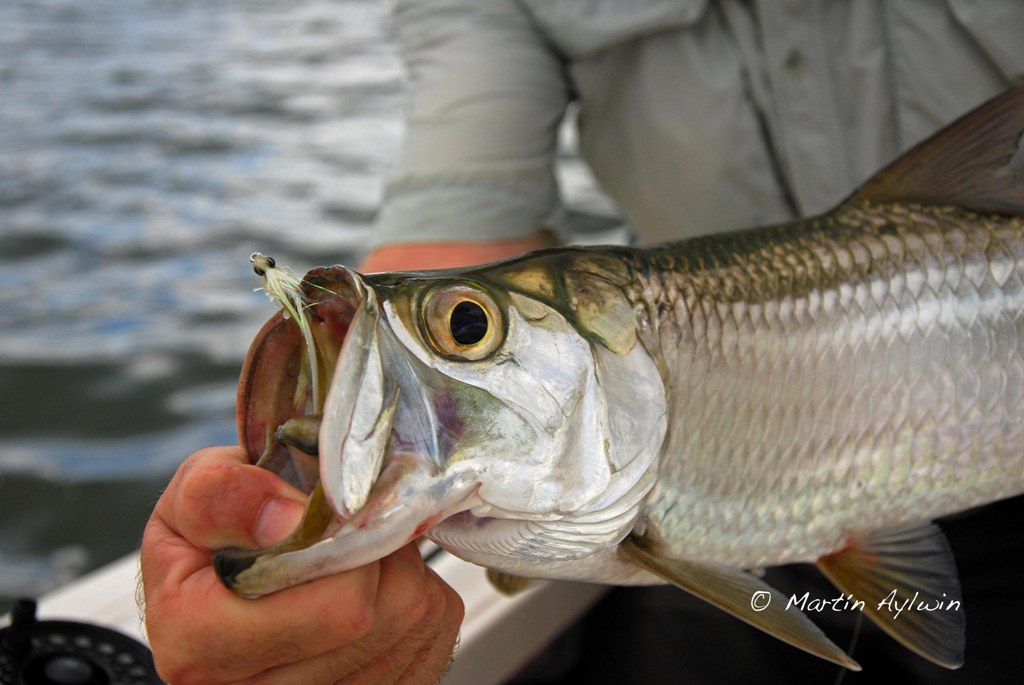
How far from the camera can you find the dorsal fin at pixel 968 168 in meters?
1.37

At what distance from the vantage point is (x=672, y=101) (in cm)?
220

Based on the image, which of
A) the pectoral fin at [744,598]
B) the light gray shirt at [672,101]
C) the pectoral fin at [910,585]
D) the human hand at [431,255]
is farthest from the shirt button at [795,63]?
the pectoral fin at [744,598]

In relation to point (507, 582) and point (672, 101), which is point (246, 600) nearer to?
point (507, 582)

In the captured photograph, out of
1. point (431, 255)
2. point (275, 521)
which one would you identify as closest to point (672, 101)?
point (431, 255)

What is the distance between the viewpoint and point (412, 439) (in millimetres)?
986

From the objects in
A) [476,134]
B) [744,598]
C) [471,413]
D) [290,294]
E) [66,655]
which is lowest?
[66,655]

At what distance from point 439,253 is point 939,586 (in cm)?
Result: 120

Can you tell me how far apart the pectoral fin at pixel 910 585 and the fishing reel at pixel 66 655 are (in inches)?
37.7

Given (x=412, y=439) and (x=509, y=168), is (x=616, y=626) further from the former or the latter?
(x=412, y=439)

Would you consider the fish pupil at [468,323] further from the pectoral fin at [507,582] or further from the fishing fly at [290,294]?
the pectoral fin at [507,582]

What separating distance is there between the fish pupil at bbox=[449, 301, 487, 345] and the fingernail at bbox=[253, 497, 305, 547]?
237 mm

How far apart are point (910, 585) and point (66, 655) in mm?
1166

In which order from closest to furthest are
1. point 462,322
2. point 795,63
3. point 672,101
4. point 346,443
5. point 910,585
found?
point 346,443 < point 462,322 < point 910,585 < point 795,63 < point 672,101

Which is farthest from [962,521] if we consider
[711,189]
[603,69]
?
[603,69]
